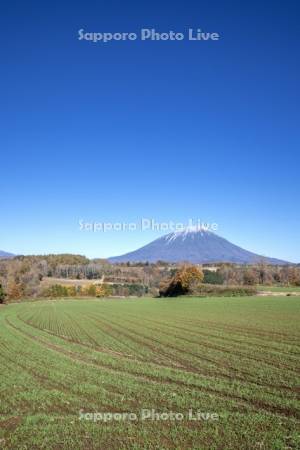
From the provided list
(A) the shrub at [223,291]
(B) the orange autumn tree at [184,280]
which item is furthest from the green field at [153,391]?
(B) the orange autumn tree at [184,280]

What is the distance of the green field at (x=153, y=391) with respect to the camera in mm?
10469

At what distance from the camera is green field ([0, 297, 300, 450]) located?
10.5 m

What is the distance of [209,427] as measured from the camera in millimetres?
11023

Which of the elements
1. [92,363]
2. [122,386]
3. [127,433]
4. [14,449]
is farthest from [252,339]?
[14,449]

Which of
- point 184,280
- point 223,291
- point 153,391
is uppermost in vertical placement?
point 184,280

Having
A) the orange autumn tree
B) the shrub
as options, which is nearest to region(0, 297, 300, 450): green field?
the shrub

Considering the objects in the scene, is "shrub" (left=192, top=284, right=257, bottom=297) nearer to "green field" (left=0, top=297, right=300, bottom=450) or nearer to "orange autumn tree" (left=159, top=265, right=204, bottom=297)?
"orange autumn tree" (left=159, top=265, right=204, bottom=297)

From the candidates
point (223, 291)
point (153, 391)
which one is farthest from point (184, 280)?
point (153, 391)

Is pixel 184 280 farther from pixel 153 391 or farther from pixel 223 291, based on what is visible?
pixel 153 391

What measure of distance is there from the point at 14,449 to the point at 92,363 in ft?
35.8

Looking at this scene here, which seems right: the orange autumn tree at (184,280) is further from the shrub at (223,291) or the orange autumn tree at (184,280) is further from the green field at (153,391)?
the green field at (153,391)

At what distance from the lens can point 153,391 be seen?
14852 mm

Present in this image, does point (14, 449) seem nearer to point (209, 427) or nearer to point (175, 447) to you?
point (175, 447)

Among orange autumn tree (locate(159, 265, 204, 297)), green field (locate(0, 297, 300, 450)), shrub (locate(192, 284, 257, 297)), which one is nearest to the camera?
green field (locate(0, 297, 300, 450))
